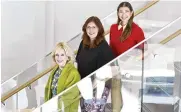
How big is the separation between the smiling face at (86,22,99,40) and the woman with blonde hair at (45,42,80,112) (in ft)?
0.81

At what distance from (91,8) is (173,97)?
2.47 metres

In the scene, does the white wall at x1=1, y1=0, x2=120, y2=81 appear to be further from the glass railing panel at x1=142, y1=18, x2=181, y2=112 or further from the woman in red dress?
the glass railing panel at x1=142, y1=18, x2=181, y2=112

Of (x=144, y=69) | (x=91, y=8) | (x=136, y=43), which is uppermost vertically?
(x=91, y=8)

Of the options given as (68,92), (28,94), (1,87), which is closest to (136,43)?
(68,92)

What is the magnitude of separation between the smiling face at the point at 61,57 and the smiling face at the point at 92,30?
0.29 m

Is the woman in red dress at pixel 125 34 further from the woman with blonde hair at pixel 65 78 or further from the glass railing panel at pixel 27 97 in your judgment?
the glass railing panel at pixel 27 97

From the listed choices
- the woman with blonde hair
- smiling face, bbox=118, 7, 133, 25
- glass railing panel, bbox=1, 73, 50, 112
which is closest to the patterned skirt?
the woman with blonde hair

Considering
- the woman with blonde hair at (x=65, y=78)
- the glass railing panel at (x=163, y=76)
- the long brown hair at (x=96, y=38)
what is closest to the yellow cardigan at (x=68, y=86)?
the woman with blonde hair at (x=65, y=78)

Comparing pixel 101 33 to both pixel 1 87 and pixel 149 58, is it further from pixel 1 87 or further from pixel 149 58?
pixel 1 87

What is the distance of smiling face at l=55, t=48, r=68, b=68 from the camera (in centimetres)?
382

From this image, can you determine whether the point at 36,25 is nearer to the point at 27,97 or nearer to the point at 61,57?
the point at 27,97

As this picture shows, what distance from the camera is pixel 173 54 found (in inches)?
161

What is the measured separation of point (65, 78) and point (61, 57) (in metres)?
0.20

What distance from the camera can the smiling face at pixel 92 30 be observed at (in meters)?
3.85
